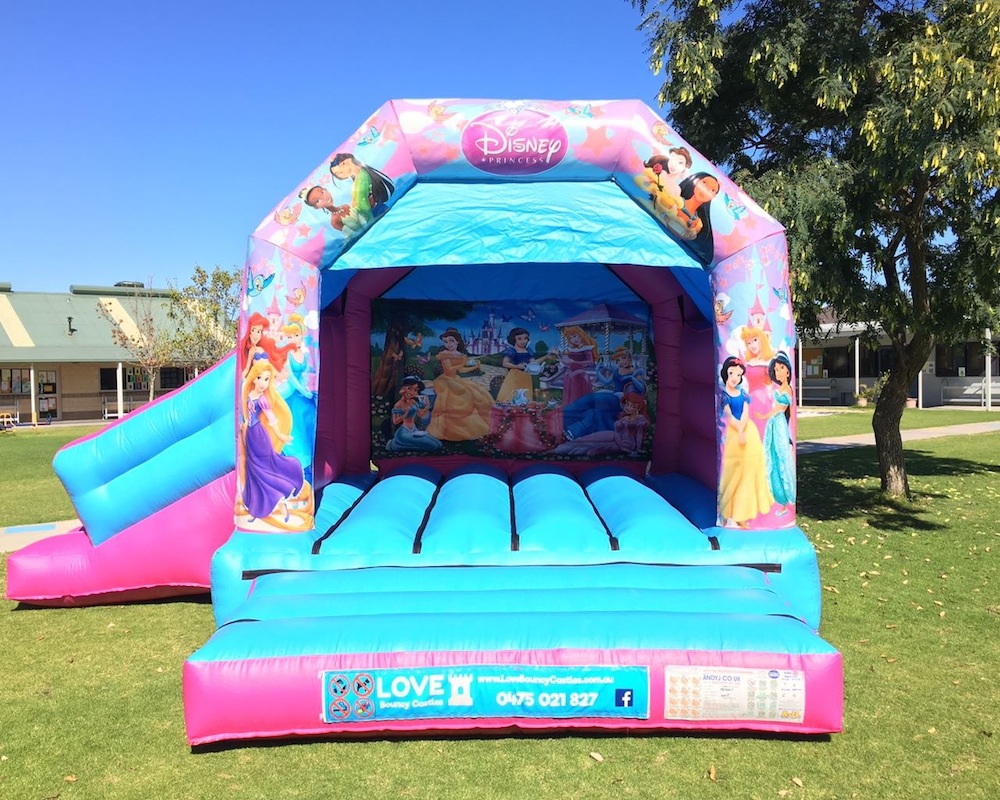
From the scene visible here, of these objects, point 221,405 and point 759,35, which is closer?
point 221,405

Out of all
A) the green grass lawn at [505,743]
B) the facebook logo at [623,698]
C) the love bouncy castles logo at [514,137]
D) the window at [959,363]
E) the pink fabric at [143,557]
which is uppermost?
the love bouncy castles logo at [514,137]

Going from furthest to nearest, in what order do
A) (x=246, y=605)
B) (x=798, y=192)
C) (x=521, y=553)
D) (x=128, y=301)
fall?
(x=128, y=301), (x=798, y=192), (x=521, y=553), (x=246, y=605)

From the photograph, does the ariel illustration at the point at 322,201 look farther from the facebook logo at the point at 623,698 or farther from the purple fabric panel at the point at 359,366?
A: the facebook logo at the point at 623,698

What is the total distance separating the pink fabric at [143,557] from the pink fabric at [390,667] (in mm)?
1981

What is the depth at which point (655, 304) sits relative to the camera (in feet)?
22.3

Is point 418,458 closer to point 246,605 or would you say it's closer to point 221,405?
point 221,405

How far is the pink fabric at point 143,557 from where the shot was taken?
5.09 m

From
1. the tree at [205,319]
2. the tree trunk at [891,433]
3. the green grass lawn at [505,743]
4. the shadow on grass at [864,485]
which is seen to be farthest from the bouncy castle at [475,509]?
the tree at [205,319]

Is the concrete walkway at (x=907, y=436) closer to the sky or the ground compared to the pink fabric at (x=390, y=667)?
closer to the sky

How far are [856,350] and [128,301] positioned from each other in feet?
81.0

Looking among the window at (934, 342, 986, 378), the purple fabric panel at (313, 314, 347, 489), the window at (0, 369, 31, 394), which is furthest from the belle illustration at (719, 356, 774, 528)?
the window at (0, 369, 31, 394)

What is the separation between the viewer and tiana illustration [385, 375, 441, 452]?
6941mm

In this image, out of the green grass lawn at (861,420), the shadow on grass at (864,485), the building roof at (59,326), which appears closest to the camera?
the shadow on grass at (864,485)

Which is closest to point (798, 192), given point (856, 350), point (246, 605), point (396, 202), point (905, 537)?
point (905, 537)
